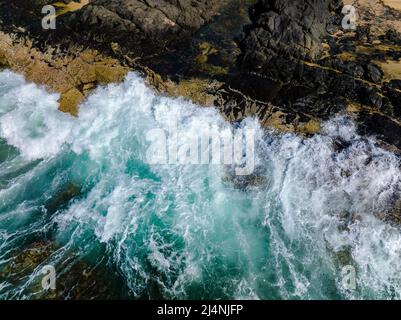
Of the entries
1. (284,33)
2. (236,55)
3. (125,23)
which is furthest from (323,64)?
(125,23)

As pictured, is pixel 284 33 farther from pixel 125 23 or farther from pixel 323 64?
pixel 125 23

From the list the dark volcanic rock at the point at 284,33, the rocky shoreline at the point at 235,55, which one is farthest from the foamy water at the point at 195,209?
the dark volcanic rock at the point at 284,33

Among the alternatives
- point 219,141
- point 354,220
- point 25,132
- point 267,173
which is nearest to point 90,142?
point 25,132

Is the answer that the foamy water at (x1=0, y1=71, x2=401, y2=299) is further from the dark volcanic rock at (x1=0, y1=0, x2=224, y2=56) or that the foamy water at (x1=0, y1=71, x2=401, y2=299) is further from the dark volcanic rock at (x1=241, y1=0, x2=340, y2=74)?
the dark volcanic rock at (x1=0, y1=0, x2=224, y2=56)

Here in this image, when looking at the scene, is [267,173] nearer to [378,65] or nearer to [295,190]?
[295,190]

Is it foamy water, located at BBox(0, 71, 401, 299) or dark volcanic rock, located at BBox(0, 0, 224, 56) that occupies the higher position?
dark volcanic rock, located at BBox(0, 0, 224, 56)

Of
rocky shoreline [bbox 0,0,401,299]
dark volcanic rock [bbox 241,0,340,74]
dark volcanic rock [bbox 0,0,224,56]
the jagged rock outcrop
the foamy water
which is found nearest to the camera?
the foamy water

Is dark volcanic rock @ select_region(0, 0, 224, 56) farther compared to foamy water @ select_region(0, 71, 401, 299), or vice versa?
dark volcanic rock @ select_region(0, 0, 224, 56)

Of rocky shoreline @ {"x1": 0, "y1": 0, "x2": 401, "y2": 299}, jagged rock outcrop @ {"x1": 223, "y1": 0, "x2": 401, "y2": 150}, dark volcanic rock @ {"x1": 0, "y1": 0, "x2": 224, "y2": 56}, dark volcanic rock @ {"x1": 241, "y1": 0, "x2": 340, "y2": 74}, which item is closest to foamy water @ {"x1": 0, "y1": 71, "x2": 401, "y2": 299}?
rocky shoreline @ {"x1": 0, "y1": 0, "x2": 401, "y2": 299}

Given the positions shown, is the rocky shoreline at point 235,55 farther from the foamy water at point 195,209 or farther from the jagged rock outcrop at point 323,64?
the foamy water at point 195,209
